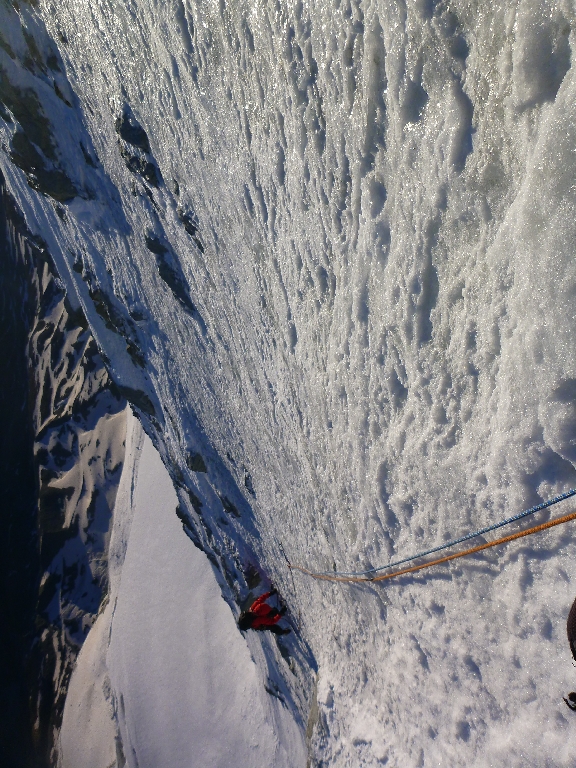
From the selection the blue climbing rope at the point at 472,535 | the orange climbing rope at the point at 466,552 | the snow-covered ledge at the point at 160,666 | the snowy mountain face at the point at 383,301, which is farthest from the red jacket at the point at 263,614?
the snow-covered ledge at the point at 160,666

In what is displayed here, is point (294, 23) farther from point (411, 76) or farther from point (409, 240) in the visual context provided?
point (409, 240)

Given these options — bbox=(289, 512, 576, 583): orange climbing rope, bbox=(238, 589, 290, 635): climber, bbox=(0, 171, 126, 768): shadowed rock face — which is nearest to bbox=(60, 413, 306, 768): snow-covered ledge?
bbox=(0, 171, 126, 768): shadowed rock face

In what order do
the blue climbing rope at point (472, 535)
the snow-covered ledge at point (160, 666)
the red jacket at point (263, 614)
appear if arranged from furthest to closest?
1. the snow-covered ledge at point (160, 666)
2. the red jacket at point (263, 614)
3. the blue climbing rope at point (472, 535)

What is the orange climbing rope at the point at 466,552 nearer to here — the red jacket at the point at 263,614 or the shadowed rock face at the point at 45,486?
the red jacket at the point at 263,614

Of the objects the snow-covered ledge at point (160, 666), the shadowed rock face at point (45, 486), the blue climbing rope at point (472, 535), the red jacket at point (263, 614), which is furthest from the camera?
the shadowed rock face at point (45, 486)

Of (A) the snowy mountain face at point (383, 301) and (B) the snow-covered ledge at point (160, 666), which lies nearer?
(A) the snowy mountain face at point (383, 301)

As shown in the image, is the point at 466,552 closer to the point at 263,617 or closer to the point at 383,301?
the point at 383,301

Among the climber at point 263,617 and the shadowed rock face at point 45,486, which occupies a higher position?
the shadowed rock face at point 45,486

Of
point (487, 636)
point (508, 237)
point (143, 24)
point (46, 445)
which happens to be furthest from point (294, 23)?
point (46, 445)
